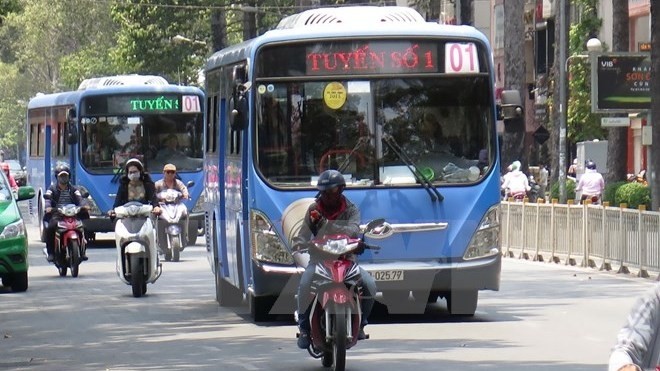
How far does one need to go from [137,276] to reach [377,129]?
18.7 feet

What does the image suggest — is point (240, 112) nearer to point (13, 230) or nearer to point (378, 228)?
point (378, 228)

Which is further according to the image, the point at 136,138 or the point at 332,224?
the point at 136,138

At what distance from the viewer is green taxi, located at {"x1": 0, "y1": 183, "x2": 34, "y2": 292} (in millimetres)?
23109

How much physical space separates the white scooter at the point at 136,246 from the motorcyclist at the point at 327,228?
862 cm

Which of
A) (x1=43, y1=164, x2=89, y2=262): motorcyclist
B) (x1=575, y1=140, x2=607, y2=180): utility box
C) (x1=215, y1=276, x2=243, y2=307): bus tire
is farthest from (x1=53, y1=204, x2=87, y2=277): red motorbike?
(x1=575, y1=140, x2=607, y2=180): utility box

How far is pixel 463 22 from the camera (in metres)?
53.0

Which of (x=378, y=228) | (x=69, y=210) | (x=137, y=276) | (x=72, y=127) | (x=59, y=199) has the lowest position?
(x=137, y=276)

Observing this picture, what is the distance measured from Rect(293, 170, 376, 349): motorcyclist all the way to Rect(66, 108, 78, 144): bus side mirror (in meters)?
22.7

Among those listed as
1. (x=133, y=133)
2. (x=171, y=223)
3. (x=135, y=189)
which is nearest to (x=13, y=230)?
(x=135, y=189)

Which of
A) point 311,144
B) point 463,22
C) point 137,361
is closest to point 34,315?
point 311,144

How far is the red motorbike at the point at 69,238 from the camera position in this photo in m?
26.2

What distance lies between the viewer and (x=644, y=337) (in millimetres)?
5773

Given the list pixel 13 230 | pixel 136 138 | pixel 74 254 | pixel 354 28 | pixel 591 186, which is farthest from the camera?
pixel 591 186

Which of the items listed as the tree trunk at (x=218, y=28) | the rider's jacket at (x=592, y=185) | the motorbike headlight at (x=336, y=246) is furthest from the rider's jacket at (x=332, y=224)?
the tree trunk at (x=218, y=28)
